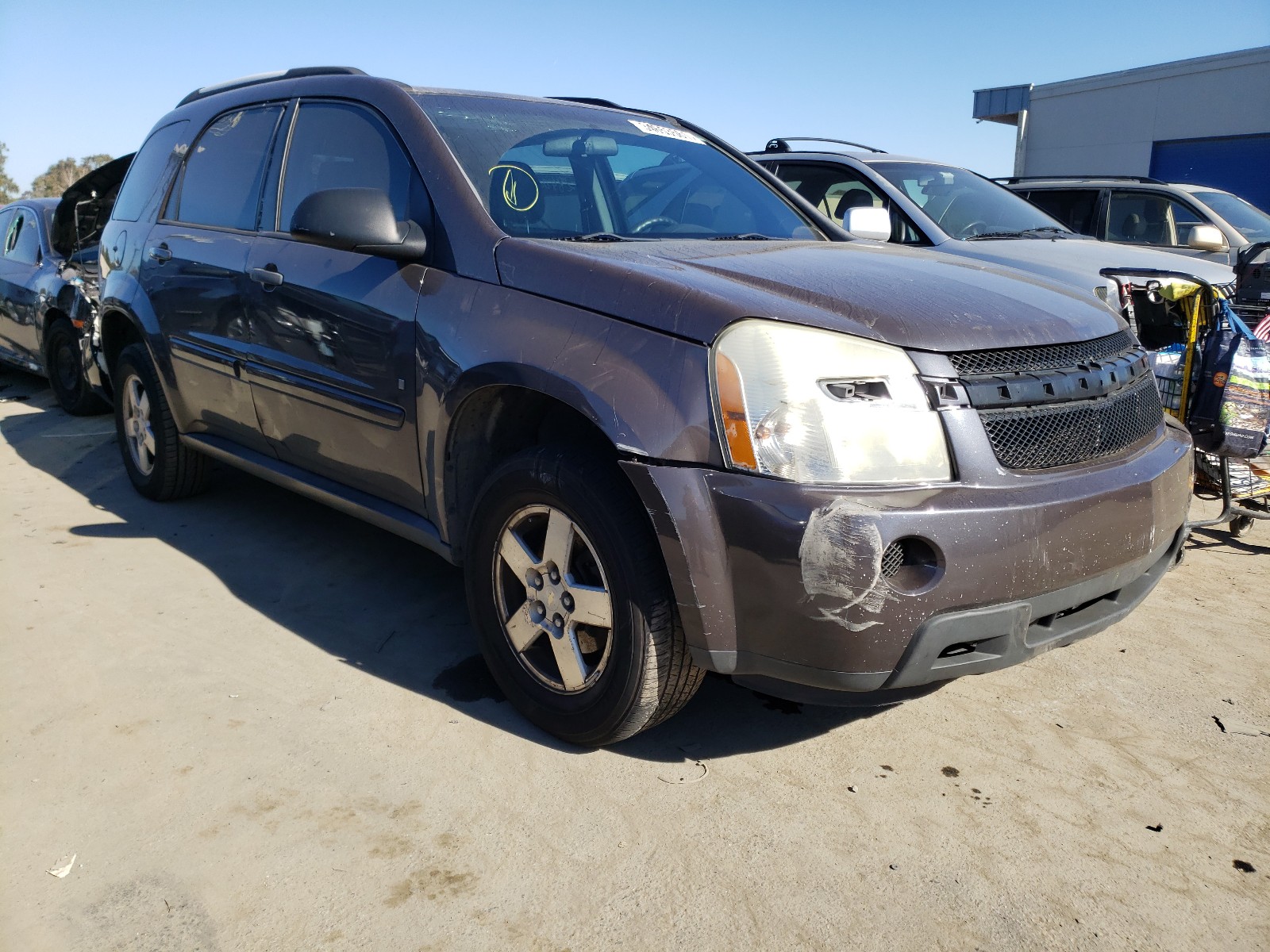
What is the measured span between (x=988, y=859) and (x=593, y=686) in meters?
1.04

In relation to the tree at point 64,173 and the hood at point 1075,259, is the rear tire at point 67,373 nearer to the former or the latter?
the hood at point 1075,259

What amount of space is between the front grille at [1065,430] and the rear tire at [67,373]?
6994 mm

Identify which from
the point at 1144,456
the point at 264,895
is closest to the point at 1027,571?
the point at 1144,456

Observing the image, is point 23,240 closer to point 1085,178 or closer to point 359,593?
point 359,593

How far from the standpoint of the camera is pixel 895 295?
8.52 ft

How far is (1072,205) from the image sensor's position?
873cm

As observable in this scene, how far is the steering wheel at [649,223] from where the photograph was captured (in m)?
3.35

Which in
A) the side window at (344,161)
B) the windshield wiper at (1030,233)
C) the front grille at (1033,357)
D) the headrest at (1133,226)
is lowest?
the headrest at (1133,226)

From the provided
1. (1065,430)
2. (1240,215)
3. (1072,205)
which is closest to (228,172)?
(1065,430)

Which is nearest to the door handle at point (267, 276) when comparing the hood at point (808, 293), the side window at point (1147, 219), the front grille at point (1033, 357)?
the hood at point (808, 293)

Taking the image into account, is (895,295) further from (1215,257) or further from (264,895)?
(1215,257)

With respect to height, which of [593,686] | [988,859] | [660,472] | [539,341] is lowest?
[988,859]

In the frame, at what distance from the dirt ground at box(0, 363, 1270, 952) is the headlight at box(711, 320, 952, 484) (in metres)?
0.91

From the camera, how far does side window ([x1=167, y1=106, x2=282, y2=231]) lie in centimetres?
403
